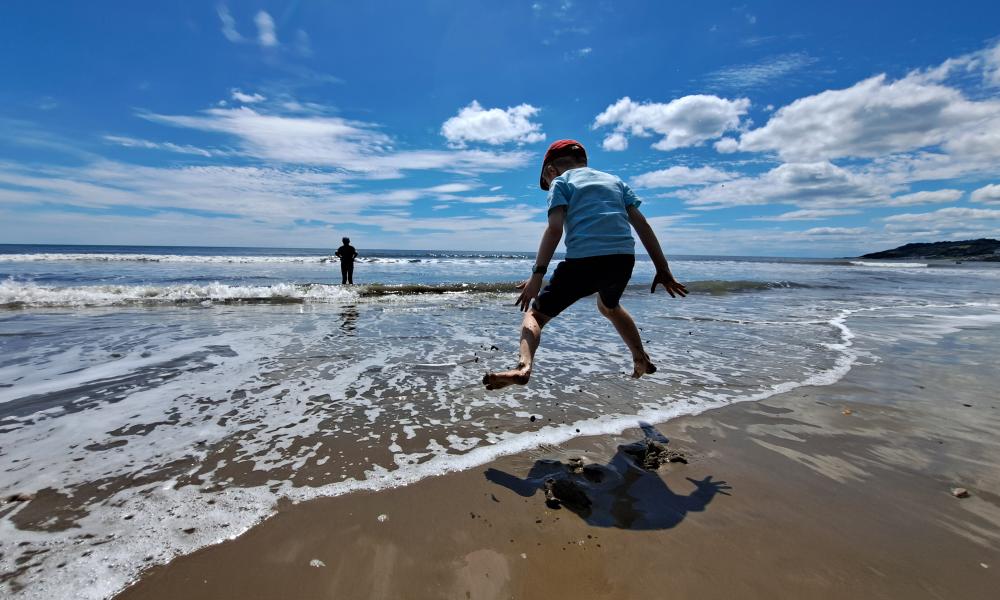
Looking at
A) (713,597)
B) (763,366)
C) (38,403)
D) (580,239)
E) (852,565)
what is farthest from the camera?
(763,366)

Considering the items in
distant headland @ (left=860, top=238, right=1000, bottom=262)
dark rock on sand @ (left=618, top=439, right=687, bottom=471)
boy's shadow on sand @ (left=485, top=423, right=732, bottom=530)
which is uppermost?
distant headland @ (left=860, top=238, right=1000, bottom=262)

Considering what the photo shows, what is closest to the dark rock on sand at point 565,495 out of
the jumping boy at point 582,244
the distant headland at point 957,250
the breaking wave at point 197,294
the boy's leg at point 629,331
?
the jumping boy at point 582,244

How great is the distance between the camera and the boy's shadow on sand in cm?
231

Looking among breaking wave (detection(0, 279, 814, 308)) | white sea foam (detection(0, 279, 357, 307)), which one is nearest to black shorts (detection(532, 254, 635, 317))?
breaking wave (detection(0, 279, 814, 308))

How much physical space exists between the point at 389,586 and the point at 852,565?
2.01 metres

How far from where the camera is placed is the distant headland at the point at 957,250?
6644cm

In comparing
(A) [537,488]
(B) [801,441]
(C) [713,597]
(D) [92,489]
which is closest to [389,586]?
(A) [537,488]

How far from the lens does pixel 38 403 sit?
3.87 metres

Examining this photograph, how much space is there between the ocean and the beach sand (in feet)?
0.85

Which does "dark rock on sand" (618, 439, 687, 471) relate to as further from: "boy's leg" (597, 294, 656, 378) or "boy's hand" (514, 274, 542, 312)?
"boy's hand" (514, 274, 542, 312)

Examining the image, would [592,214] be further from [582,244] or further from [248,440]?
[248,440]

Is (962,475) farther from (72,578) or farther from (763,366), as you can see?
(72,578)

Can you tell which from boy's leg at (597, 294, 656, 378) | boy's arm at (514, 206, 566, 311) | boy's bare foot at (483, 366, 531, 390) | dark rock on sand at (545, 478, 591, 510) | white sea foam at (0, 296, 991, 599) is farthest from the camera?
boy's leg at (597, 294, 656, 378)

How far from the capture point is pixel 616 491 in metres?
2.57
